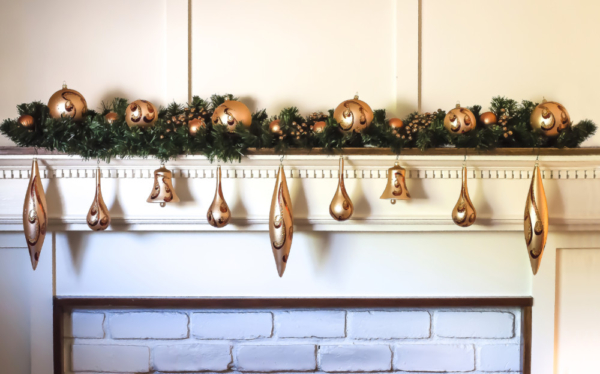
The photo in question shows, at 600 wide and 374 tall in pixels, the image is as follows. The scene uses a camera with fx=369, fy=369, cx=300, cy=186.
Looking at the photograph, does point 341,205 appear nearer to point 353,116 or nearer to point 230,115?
point 353,116

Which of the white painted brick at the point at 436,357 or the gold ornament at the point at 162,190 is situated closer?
the gold ornament at the point at 162,190

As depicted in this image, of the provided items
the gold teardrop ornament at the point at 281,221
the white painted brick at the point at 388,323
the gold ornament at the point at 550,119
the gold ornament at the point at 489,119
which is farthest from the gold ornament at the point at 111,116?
the gold ornament at the point at 550,119

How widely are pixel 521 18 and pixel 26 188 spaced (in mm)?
1293

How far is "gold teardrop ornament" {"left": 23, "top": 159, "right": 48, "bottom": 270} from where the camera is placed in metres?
0.82

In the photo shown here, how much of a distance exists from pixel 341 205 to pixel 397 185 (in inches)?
5.2

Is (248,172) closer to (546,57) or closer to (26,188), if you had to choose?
(26,188)

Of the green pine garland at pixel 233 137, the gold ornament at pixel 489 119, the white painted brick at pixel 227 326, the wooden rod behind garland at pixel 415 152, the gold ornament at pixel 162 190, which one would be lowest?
Answer: the white painted brick at pixel 227 326

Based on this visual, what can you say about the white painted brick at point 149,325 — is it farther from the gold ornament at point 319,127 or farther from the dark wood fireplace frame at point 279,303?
the gold ornament at point 319,127

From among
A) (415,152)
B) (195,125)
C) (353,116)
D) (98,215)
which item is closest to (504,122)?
(415,152)

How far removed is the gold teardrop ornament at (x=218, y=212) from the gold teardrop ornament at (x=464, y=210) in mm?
512

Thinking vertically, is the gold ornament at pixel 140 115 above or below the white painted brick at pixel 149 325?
above

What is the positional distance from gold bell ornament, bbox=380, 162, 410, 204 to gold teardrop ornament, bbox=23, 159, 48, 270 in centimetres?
77

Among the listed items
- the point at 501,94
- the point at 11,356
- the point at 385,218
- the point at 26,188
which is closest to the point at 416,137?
the point at 385,218

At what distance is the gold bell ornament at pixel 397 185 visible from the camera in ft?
2.68
